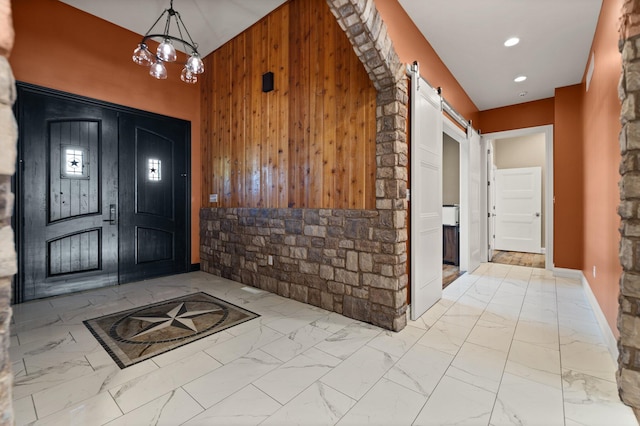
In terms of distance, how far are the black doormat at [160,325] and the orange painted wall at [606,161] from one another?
307 cm

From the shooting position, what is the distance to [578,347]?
2.24 metres

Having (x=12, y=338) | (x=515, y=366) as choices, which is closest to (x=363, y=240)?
(x=515, y=366)

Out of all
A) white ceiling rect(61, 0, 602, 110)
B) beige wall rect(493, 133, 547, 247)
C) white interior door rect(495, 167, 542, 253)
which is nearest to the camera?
white ceiling rect(61, 0, 602, 110)

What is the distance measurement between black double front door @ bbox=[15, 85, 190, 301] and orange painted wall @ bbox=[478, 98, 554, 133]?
552cm

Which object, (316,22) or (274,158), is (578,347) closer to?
(274,158)

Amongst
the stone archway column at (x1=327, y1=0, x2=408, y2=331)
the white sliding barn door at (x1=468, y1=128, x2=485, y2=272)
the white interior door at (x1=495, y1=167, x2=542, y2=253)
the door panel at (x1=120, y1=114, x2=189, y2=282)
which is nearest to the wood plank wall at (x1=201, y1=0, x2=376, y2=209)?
the stone archway column at (x1=327, y1=0, x2=408, y2=331)

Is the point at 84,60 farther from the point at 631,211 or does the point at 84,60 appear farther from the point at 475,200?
the point at 475,200

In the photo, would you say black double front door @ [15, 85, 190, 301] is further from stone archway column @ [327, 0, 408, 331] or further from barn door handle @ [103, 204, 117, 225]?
stone archway column @ [327, 0, 408, 331]

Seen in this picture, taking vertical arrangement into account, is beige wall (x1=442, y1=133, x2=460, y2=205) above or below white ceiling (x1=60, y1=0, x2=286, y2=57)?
below

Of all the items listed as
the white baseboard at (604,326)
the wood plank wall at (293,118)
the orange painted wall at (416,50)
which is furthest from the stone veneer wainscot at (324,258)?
the orange painted wall at (416,50)

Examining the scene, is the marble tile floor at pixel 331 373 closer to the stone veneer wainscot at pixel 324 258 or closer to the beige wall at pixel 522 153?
the stone veneer wainscot at pixel 324 258

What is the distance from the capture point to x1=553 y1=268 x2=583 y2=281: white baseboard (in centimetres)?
443

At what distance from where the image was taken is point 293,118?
3.26 metres

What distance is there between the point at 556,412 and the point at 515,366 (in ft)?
1.48
